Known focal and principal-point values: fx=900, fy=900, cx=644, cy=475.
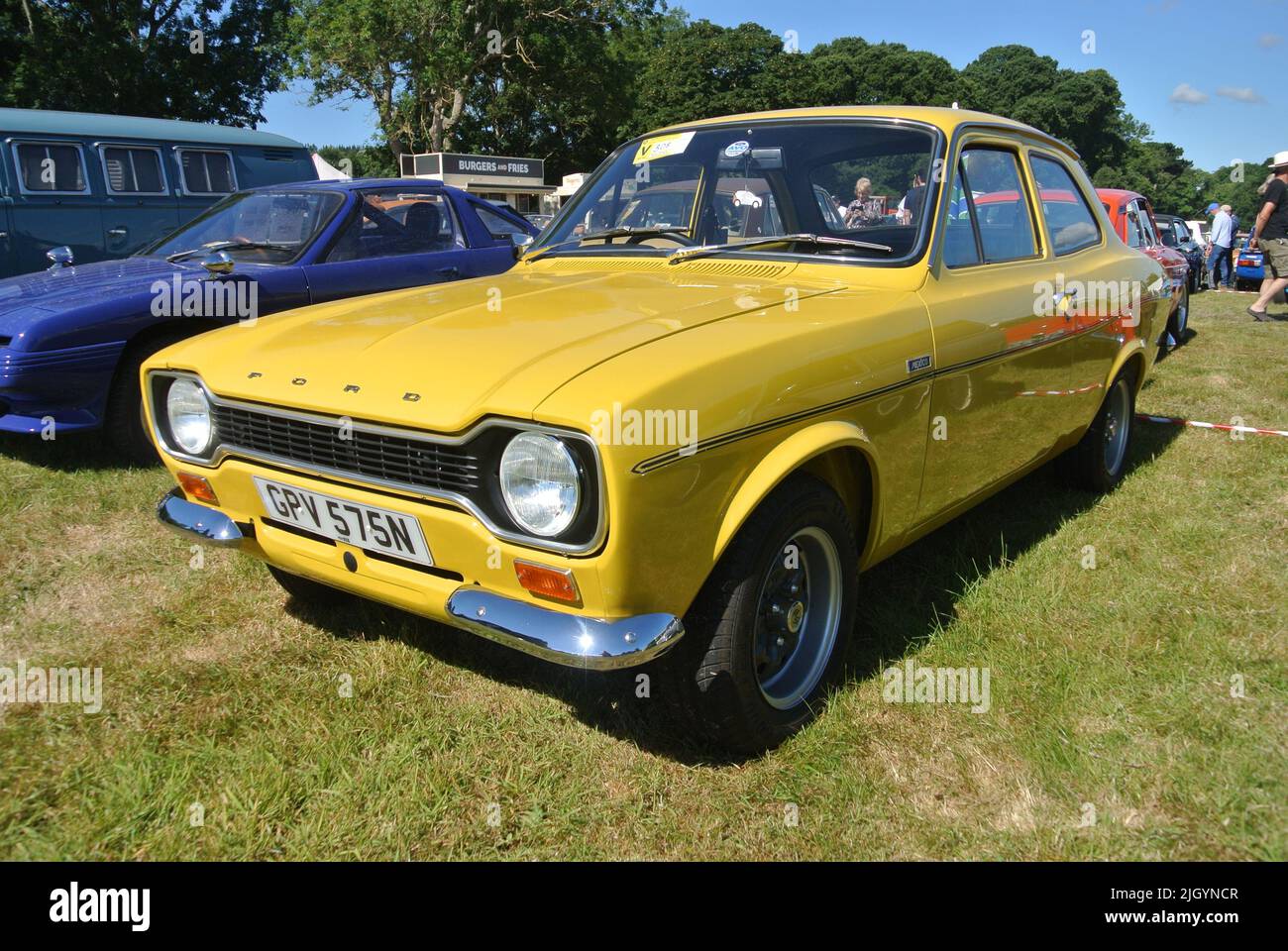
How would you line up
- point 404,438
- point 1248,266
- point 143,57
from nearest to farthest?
1. point 404,438
2. point 1248,266
3. point 143,57

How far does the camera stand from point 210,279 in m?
4.88

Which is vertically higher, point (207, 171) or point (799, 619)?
point (207, 171)

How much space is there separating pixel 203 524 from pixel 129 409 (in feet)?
8.84

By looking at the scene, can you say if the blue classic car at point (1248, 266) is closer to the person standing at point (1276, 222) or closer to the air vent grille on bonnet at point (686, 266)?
the person standing at point (1276, 222)

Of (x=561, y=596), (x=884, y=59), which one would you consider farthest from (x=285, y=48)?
(x=884, y=59)

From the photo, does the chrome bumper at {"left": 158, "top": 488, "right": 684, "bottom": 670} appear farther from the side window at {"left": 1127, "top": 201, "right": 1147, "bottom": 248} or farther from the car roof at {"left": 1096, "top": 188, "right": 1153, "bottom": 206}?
the car roof at {"left": 1096, "top": 188, "right": 1153, "bottom": 206}

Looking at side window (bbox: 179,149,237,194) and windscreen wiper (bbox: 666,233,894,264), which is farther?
side window (bbox: 179,149,237,194)

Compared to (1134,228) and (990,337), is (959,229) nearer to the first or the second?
(990,337)

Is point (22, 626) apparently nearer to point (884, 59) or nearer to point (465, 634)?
point (465, 634)

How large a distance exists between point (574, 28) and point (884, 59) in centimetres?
2714

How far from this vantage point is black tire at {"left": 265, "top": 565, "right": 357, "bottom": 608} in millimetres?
3117

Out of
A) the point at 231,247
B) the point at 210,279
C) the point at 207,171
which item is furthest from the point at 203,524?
the point at 207,171

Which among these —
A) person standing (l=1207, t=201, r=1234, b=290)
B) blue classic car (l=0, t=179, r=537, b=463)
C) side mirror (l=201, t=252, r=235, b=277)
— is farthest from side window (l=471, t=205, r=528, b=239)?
person standing (l=1207, t=201, r=1234, b=290)

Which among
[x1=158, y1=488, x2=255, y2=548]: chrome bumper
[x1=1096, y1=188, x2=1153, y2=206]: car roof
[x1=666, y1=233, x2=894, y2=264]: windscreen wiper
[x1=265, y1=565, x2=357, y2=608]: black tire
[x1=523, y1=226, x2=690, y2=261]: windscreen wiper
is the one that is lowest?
[x1=265, y1=565, x2=357, y2=608]: black tire
